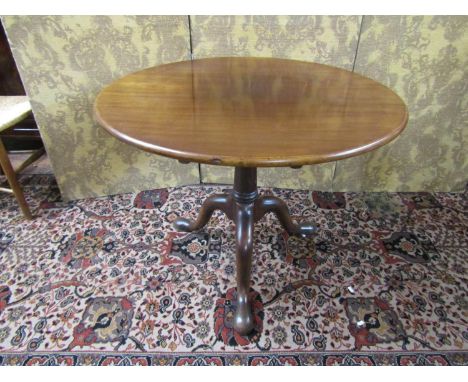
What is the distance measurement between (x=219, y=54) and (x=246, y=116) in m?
0.68

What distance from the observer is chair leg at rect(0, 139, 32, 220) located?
1273 mm

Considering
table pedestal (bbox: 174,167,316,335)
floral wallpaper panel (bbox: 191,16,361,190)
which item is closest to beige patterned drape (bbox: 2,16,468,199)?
floral wallpaper panel (bbox: 191,16,361,190)

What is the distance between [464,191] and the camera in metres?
1.63

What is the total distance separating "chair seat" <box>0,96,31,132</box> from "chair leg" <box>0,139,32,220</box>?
10cm

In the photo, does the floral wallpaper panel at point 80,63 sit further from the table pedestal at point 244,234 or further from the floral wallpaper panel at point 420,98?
the floral wallpaper panel at point 420,98

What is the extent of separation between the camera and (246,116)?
0.70 m

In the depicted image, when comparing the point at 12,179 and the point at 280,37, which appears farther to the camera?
the point at 12,179

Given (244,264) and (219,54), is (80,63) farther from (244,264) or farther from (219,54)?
(244,264)

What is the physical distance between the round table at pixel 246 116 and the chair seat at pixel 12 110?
689mm

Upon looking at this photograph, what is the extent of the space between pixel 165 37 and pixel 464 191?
165 cm

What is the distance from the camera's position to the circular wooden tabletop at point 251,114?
58 cm

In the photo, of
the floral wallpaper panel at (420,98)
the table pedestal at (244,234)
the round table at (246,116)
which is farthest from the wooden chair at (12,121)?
the floral wallpaper panel at (420,98)

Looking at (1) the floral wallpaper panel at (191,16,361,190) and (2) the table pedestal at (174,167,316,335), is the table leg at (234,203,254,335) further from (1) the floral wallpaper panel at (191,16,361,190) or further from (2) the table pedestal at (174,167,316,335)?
(1) the floral wallpaper panel at (191,16,361,190)

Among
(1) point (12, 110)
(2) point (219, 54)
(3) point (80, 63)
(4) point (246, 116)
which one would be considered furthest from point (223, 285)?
(1) point (12, 110)
